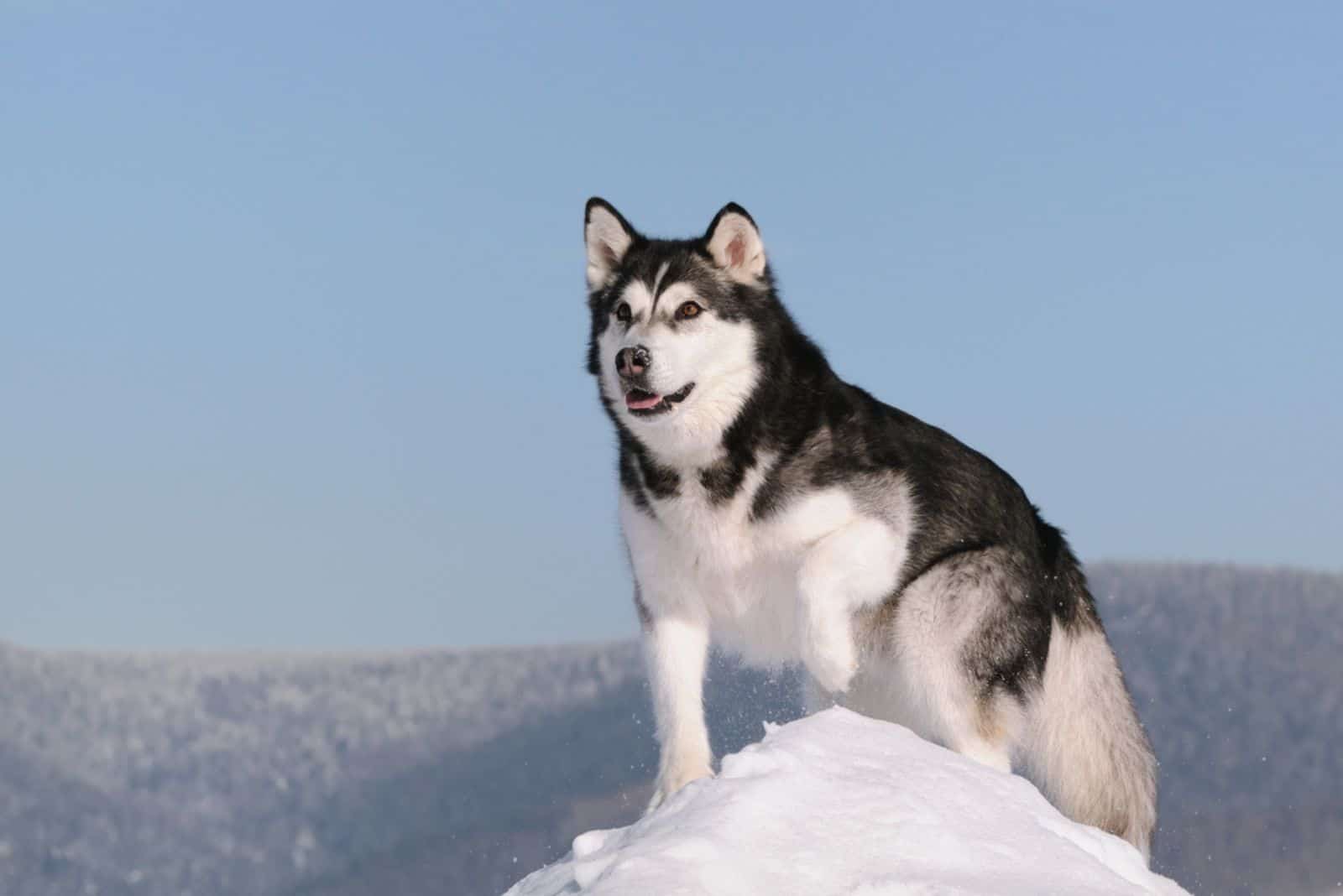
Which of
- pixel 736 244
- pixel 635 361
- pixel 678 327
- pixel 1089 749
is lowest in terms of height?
pixel 1089 749

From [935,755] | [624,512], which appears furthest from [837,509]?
[935,755]

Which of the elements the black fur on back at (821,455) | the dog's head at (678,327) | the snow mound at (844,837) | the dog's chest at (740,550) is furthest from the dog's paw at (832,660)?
the snow mound at (844,837)

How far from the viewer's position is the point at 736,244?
8.07 m

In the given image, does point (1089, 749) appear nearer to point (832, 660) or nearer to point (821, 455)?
point (832, 660)

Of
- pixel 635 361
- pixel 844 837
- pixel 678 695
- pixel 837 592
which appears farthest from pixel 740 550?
pixel 844 837

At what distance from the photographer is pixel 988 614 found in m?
7.78

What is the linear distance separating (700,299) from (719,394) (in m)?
0.52

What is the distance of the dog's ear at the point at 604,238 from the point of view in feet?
27.2

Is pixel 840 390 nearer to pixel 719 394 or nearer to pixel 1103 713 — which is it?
pixel 719 394

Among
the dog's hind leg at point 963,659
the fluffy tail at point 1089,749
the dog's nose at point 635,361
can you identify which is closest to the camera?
the dog's nose at point 635,361

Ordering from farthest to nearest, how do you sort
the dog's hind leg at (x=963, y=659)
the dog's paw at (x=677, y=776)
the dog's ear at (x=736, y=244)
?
the dog's ear at (x=736, y=244) → the dog's hind leg at (x=963, y=659) → the dog's paw at (x=677, y=776)

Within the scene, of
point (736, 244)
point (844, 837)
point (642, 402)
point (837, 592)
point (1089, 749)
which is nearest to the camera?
point (844, 837)

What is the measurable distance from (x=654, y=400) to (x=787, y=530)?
0.93 m

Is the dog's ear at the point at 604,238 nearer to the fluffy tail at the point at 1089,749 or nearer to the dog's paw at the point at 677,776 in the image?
the dog's paw at the point at 677,776
